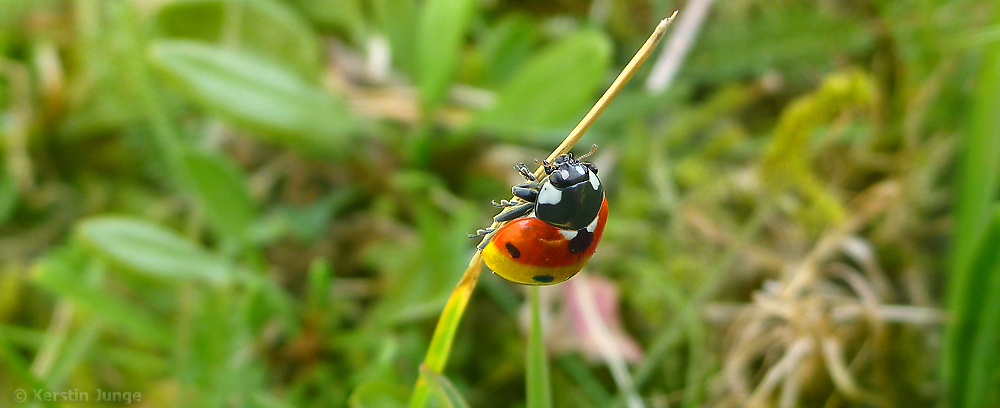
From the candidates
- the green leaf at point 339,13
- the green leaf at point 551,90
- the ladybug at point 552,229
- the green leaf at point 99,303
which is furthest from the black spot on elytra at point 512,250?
the green leaf at point 339,13

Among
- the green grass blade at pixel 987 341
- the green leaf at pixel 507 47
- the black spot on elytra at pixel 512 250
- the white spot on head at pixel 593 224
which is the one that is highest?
the green leaf at pixel 507 47

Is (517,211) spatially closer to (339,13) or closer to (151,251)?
(151,251)

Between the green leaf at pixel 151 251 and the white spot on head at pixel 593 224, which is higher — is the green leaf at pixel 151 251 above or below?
below

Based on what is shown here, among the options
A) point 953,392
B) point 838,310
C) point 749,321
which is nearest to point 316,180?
point 749,321

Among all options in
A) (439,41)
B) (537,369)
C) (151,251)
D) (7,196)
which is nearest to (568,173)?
(537,369)

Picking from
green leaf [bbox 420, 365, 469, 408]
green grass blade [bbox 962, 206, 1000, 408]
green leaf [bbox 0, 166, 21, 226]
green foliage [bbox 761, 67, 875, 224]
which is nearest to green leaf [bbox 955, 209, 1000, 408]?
green grass blade [bbox 962, 206, 1000, 408]

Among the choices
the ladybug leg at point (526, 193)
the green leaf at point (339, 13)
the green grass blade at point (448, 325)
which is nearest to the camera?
the green grass blade at point (448, 325)

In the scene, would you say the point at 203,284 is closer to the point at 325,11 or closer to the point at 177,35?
the point at 177,35

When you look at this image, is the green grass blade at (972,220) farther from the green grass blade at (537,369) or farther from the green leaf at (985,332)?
the green grass blade at (537,369)

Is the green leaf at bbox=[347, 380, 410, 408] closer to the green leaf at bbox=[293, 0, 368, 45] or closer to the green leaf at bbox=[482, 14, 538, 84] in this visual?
the green leaf at bbox=[482, 14, 538, 84]
